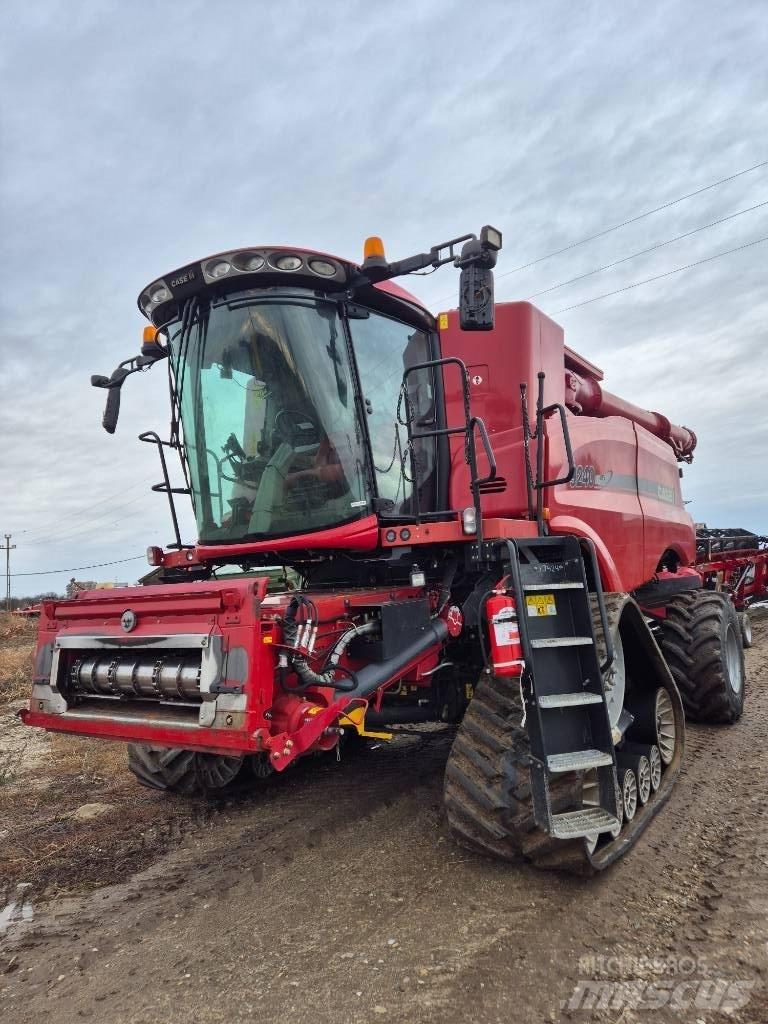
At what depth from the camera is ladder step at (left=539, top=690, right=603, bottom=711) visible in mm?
3424

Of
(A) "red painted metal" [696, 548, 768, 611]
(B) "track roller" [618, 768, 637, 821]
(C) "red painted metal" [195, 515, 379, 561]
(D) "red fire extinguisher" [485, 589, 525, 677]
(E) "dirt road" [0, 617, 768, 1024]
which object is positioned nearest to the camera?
(E) "dirt road" [0, 617, 768, 1024]

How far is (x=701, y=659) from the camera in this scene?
6578 mm

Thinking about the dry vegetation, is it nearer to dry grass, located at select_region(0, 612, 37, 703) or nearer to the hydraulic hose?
the hydraulic hose

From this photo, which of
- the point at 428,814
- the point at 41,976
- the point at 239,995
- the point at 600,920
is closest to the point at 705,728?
the point at 428,814

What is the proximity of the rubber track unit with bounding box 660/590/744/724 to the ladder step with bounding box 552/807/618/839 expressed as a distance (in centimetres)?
356

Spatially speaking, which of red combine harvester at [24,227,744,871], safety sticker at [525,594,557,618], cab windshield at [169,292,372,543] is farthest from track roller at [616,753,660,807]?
cab windshield at [169,292,372,543]

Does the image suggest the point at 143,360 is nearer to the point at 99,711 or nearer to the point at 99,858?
the point at 99,711

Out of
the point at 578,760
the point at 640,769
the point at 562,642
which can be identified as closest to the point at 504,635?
the point at 562,642

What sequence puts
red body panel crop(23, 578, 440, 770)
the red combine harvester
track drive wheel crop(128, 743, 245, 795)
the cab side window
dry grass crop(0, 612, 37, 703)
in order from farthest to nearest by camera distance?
dry grass crop(0, 612, 37, 703), track drive wheel crop(128, 743, 245, 795), the cab side window, the red combine harvester, red body panel crop(23, 578, 440, 770)

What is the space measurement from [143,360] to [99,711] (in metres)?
2.42

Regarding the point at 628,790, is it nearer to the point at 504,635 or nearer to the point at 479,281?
the point at 504,635

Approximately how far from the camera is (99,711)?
376 centimetres

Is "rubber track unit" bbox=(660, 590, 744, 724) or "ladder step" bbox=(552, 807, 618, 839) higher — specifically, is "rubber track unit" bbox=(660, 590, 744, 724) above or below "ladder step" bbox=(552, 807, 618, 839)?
above

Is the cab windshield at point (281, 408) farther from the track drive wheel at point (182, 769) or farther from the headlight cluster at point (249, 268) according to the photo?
the track drive wheel at point (182, 769)
